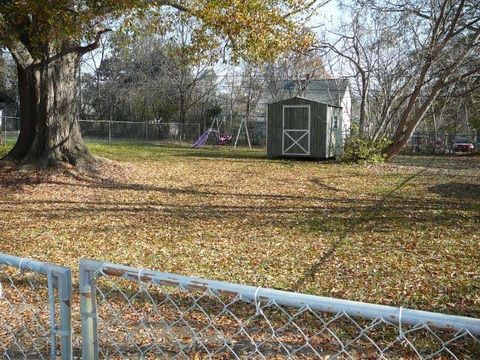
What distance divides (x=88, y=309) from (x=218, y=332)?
1.75 metres

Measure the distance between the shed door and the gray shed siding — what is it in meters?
0.14

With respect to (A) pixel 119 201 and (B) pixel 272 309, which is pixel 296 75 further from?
(B) pixel 272 309

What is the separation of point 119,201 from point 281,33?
186 inches

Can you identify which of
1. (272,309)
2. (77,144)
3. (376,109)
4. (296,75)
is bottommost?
(272,309)

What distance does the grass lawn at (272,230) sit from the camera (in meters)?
4.75

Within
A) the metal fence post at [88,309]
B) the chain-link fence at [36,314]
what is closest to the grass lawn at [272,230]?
the chain-link fence at [36,314]

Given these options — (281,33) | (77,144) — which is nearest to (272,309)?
(281,33)

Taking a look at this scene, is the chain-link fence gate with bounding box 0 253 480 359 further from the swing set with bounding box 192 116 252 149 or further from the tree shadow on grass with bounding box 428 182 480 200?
the swing set with bounding box 192 116 252 149

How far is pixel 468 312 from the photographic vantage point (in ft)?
12.7

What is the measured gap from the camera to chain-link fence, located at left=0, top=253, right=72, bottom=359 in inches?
73.2

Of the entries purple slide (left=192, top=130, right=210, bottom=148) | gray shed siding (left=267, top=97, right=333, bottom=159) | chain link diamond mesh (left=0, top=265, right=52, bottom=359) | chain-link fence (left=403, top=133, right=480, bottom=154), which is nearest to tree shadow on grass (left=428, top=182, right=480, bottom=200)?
gray shed siding (left=267, top=97, right=333, bottom=159)

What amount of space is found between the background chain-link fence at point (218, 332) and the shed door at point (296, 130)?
52.9 feet

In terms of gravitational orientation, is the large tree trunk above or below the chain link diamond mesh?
above

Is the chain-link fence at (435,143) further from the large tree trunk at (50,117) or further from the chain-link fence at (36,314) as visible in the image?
the chain-link fence at (36,314)
